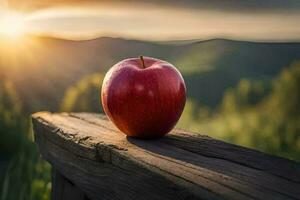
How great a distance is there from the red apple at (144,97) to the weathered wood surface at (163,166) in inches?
1.9

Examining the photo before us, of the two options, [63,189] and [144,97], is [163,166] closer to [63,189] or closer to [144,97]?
[144,97]

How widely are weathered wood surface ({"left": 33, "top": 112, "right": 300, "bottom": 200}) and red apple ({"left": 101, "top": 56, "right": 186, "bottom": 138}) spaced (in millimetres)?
49

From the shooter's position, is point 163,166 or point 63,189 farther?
point 63,189

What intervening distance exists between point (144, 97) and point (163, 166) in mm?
346

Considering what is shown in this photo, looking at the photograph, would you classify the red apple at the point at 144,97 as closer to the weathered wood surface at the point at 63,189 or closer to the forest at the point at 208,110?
the weathered wood surface at the point at 63,189

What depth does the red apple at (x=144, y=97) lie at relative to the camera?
1.54 metres

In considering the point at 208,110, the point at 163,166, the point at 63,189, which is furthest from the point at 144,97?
the point at 208,110

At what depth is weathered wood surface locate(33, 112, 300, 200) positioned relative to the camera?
108 centimetres

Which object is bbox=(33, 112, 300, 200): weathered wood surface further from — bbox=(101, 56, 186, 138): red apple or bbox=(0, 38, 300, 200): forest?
bbox=(0, 38, 300, 200): forest

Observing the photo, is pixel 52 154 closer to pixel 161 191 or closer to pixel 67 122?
pixel 67 122

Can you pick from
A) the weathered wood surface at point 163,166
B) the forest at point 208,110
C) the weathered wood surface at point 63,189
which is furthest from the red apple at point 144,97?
the forest at point 208,110

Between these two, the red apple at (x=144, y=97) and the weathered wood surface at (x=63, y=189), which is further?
the weathered wood surface at (x=63, y=189)

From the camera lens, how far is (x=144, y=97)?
1.54m

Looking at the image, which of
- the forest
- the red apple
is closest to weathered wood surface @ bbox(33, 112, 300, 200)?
the red apple
